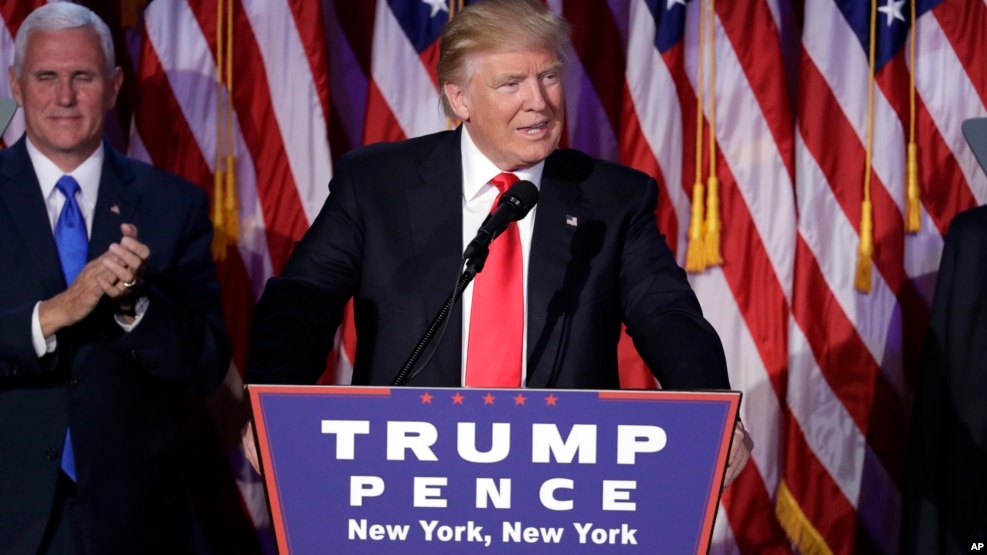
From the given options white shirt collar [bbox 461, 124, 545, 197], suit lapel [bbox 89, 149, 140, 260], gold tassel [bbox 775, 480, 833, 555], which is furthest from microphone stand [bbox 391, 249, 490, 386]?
gold tassel [bbox 775, 480, 833, 555]

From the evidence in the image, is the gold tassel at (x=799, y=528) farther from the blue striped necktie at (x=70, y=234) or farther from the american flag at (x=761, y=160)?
the blue striped necktie at (x=70, y=234)

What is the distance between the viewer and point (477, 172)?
2303 mm

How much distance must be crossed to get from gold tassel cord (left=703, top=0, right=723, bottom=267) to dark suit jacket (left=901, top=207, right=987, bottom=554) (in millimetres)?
609

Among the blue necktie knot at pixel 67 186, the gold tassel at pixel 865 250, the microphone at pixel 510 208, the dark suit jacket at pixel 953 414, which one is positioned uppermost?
the microphone at pixel 510 208

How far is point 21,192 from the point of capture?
2.76 meters

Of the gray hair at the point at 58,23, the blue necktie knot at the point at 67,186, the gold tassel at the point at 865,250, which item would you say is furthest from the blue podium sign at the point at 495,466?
the gold tassel at the point at 865,250

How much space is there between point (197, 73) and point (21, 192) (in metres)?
0.89

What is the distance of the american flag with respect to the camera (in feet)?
11.6

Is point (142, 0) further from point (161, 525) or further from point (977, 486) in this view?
point (977, 486)

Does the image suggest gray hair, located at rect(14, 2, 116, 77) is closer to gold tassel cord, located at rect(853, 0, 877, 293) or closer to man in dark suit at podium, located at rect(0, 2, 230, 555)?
man in dark suit at podium, located at rect(0, 2, 230, 555)

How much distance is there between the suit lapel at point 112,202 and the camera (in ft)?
9.05

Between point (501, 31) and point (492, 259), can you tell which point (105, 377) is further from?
point (501, 31)

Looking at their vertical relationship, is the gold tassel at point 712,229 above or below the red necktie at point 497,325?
below

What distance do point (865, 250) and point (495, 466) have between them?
2167 millimetres
